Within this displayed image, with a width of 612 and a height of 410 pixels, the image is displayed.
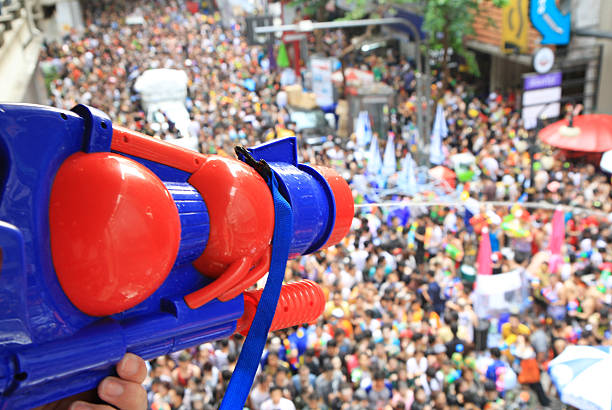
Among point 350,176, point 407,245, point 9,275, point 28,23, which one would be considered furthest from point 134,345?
point 28,23

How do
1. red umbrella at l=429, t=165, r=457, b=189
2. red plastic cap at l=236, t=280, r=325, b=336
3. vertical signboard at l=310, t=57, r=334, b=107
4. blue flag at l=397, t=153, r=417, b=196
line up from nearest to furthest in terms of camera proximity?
1. red plastic cap at l=236, t=280, r=325, b=336
2. blue flag at l=397, t=153, r=417, b=196
3. red umbrella at l=429, t=165, r=457, b=189
4. vertical signboard at l=310, t=57, r=334, b=107

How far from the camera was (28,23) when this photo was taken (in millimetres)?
13914

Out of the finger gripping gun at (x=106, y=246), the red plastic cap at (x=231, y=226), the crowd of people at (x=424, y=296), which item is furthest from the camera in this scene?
the crowd of people at (x=424, y=296)

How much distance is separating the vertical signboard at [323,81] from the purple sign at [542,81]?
5641 millimetres

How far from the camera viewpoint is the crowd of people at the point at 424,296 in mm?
6156

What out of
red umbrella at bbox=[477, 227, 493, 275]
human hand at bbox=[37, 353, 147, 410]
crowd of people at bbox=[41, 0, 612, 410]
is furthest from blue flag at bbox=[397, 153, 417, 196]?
human hand at bbox=[37, 353, 147, 410]

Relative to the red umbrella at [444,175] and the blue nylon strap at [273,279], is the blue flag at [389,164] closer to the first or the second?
the red umbrella at [444,175]

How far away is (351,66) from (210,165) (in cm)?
2068

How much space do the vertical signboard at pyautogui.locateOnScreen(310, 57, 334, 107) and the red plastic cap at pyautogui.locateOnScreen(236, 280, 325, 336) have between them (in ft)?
56.3

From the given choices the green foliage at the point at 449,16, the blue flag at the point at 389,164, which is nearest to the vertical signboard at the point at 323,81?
the green foliage at the point at 449,16

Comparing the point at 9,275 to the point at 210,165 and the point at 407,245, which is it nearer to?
the point at 210,165

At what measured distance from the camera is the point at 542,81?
16.3 metres

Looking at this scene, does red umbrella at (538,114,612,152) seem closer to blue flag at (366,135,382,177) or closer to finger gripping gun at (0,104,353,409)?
blue flag at (366,135,382,177)

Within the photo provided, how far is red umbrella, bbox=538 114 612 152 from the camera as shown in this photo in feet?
39.3
